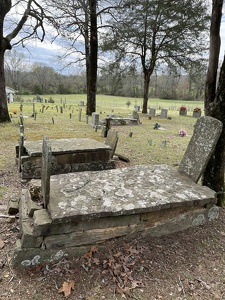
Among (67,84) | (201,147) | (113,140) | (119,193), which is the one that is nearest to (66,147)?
(113,140)

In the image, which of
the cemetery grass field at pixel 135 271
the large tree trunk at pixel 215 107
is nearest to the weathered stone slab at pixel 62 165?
the cemetery grass field at pixel 135 271

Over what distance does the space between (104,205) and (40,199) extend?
86 centimetres

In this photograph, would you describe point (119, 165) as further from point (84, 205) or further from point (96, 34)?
point (96, 34)

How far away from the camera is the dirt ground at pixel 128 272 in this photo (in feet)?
7.39

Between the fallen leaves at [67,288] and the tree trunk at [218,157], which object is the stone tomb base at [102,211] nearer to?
the fallen leaves at [67,288]

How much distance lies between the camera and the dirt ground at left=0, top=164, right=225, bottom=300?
2254 mm

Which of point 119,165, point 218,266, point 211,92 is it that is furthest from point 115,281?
point 119,165

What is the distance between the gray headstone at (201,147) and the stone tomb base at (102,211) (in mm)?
236

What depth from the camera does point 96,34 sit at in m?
15.8

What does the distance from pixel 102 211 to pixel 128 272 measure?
2.26ft

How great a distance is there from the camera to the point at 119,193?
296cm

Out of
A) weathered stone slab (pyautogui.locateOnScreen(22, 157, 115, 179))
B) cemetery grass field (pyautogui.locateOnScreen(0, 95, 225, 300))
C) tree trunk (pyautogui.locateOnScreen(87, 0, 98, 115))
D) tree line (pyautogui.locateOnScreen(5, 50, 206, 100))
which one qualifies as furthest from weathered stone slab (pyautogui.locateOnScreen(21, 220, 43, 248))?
tree line (pyautogui.locateOnScreen(5, 50, 206, 100))

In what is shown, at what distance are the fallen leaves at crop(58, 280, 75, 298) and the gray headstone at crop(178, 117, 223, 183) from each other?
2.22 meters

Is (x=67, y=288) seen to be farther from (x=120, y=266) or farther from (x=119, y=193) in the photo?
(x=119, y=193)
